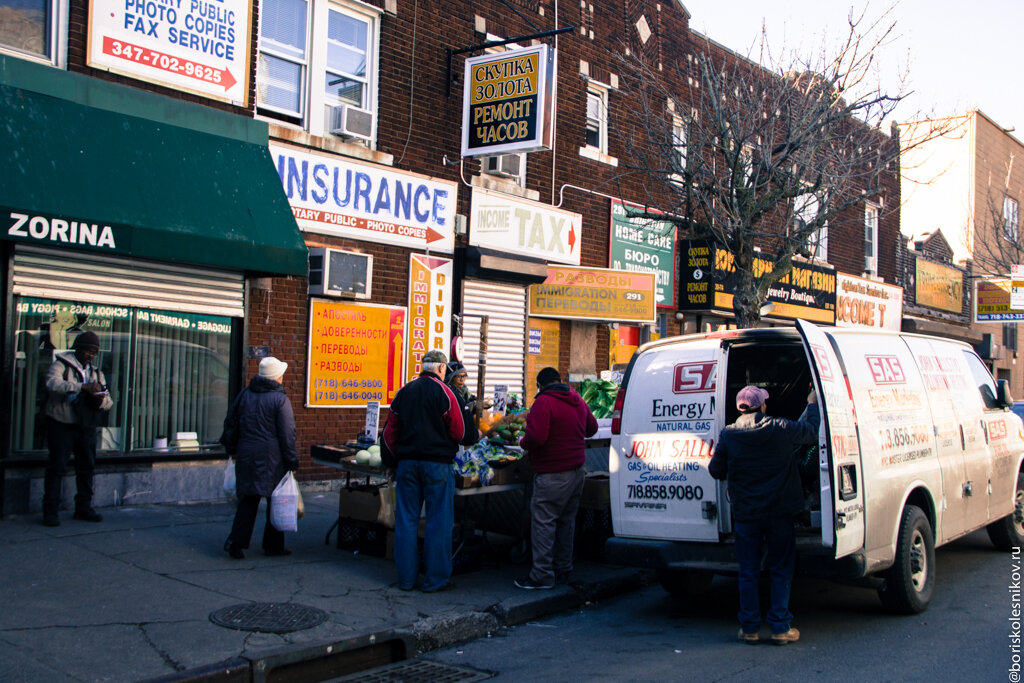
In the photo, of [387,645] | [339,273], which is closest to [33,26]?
[339,273]

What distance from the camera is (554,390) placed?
7543mm

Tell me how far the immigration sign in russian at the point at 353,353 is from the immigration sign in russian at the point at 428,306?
0.22 m

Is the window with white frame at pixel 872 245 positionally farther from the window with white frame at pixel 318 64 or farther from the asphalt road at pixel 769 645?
the asphalt road at pixel 769 645

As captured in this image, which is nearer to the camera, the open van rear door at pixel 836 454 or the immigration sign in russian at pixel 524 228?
the open van rear door at pixel 836 454

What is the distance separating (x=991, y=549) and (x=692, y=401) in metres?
5.11

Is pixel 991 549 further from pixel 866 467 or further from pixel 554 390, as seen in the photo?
pixel 554 390

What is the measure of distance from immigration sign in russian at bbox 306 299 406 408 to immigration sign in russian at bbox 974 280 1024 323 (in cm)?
2102

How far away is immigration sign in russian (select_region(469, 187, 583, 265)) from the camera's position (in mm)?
13758

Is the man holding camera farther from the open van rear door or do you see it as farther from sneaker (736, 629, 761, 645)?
the open van rear door

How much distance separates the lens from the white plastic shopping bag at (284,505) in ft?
25.0

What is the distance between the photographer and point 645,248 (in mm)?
17297

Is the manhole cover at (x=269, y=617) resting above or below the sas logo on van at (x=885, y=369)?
below

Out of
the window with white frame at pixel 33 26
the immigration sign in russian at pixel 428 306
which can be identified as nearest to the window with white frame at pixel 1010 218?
the immigration sign in russian at pixel 428 306

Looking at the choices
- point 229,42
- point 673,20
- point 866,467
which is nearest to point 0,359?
point 229,42
